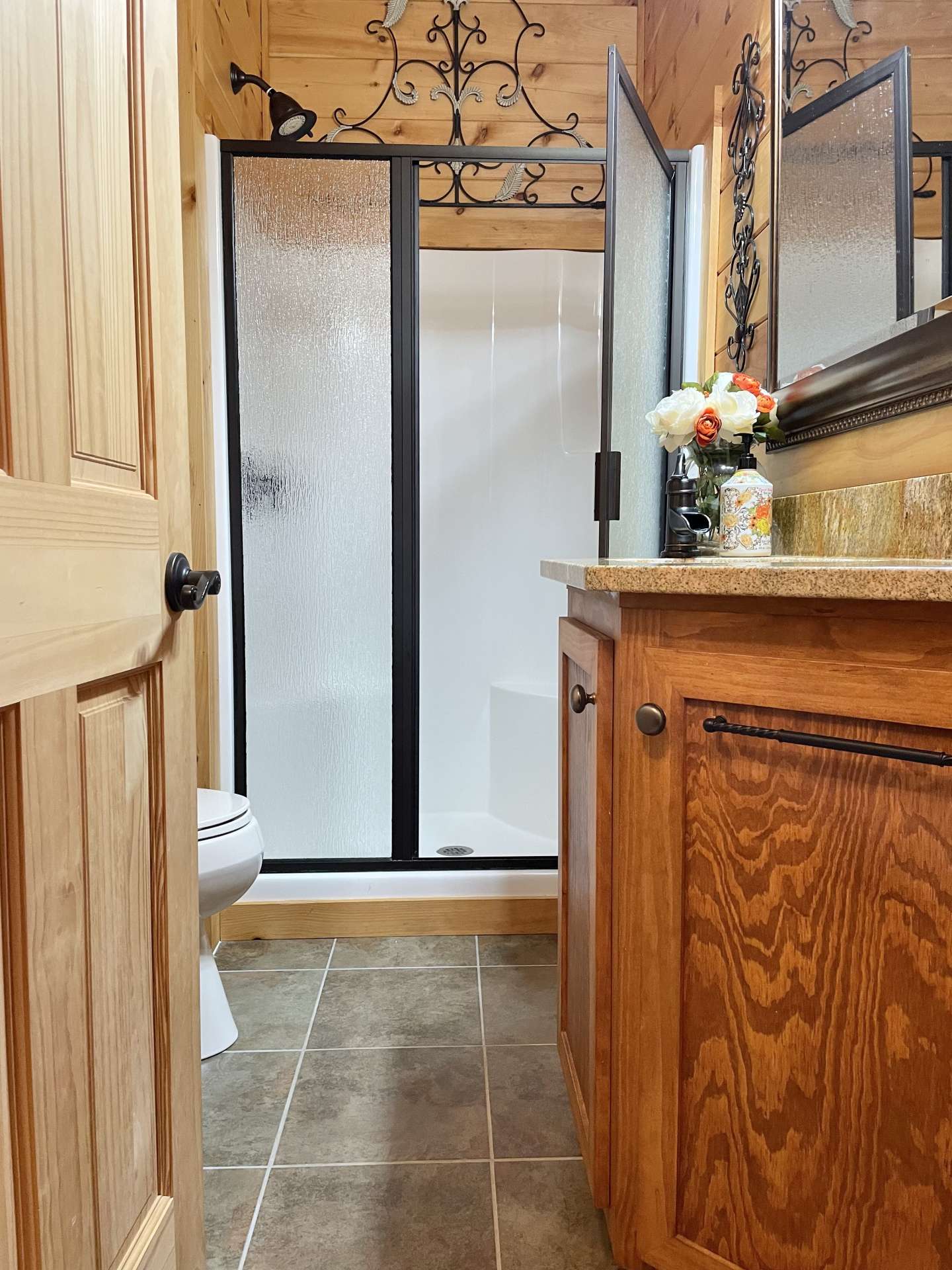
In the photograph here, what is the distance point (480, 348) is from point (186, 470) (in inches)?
86.2

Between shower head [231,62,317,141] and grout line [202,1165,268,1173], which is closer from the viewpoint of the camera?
grout line [202,1165,268,1173]

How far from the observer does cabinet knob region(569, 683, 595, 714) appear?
3.52 ft

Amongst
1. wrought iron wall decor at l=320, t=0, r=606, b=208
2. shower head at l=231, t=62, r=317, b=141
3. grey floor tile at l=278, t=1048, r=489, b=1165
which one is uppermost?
wrought iron wall decor at l=320, t=0, r=606, b=208

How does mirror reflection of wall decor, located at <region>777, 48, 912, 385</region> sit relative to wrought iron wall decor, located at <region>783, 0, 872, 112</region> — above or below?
below

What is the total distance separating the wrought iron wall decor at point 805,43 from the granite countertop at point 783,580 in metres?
1.03

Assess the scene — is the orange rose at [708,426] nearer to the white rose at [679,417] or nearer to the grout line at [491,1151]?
the white rose at [679,417]

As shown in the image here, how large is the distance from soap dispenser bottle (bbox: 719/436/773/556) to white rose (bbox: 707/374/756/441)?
8 cm

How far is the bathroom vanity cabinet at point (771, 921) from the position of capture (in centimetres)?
77

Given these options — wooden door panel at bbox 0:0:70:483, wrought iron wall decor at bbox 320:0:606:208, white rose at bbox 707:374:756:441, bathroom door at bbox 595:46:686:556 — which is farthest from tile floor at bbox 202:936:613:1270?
wrought iron wall decor at bbox 320:0:606:208

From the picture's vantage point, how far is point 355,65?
275cm

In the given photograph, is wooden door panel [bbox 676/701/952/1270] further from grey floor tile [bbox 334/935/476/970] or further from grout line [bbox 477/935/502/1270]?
grey floor tile [bbox 334/935/476/970]

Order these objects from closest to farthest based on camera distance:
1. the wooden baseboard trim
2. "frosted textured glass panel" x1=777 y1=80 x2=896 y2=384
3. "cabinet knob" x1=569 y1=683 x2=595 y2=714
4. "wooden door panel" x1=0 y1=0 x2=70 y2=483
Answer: "wooden door panel" x1=0 y1=0 x2=70 y2=483 → "cabinet knob" x1=569 y1=683 x2=595 y2=714 → "frosted textured glass panel" x1=777 y1=80 x2=896 y2=384 → the wooden baseboard trim

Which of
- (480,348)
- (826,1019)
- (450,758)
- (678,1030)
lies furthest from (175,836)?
(480,348)

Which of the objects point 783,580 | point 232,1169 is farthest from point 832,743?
point 232,1169
